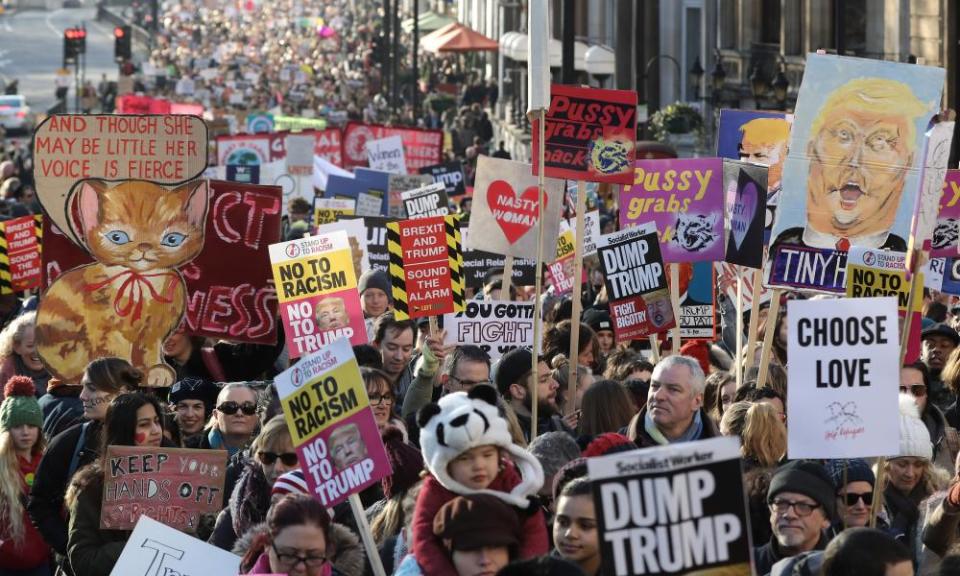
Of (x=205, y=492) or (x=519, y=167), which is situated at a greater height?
(x=519, y=167)

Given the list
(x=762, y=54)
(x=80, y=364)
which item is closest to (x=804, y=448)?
(x=80, y=364)

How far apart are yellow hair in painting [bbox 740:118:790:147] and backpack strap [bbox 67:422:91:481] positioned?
604cm

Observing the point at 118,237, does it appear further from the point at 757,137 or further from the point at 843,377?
the point at 843,377

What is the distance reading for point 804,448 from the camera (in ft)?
26.6

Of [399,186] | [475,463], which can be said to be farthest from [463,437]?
[399,186]

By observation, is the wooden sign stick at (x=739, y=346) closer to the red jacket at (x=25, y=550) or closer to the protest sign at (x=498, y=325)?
the protest sign at (x=498, y=325)

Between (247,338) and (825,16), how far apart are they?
70.7 ft

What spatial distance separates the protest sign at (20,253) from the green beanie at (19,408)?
7191mm

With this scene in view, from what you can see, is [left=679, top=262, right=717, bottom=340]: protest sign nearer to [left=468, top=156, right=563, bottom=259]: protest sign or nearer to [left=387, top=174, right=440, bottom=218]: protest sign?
[left=468, top=156, right=563, bottom=259]: protest sign

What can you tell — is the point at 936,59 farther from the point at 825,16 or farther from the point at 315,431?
the point at 315,431

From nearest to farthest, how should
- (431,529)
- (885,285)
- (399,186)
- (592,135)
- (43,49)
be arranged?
(431,529) → (885,285) → (592,135) → (399,186) → (43,49)

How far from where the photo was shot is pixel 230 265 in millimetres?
12352

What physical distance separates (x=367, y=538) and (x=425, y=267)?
664 cm

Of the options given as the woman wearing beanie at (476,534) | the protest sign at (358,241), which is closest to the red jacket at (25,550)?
the woman wearing beanie at (476,534)
